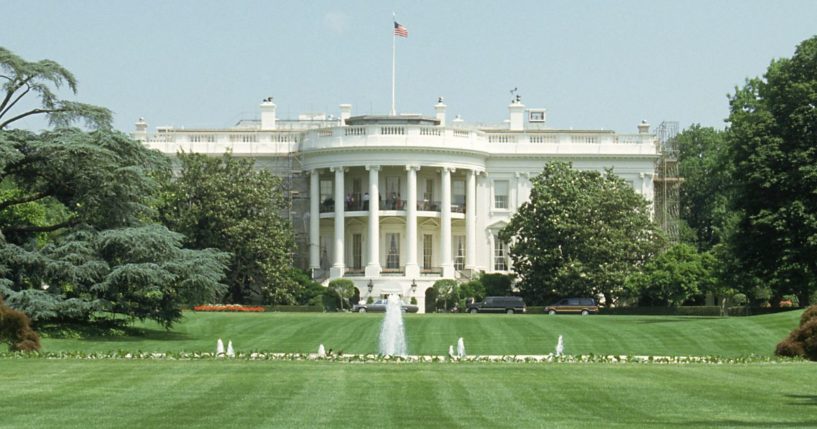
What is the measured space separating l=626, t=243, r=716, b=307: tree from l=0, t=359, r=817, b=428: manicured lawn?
43.2m

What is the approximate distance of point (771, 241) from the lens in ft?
179

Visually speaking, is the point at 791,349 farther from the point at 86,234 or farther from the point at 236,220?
the point at 236,220

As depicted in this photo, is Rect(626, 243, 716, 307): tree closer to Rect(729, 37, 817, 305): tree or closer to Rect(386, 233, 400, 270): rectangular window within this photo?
Rect(729, 37, 817, 305): tree

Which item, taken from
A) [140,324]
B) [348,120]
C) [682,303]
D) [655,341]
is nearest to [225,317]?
[140,324]

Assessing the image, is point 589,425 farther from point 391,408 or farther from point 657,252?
point 657,252

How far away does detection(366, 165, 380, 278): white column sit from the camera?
86.2 m

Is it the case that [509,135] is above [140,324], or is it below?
above

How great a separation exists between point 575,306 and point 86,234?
33.8 meters

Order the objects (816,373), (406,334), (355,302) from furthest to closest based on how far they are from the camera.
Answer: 1. (355,302)
2. (406,334)
3. (816,373)

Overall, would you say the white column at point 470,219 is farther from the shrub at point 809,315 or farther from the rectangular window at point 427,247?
the shrub at point 809,315

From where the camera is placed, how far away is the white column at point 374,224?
283ft

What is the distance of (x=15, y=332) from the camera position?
37.1 m

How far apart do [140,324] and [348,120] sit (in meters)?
40.5

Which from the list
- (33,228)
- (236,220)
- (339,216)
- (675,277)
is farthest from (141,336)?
(339,216)
